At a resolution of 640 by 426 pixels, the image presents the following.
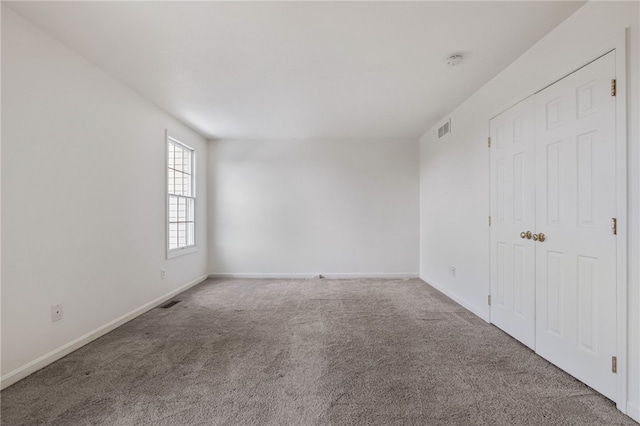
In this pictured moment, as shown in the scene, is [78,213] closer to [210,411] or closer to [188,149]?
[210,411]

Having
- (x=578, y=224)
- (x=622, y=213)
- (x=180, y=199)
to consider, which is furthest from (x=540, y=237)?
(x=180, y=199)

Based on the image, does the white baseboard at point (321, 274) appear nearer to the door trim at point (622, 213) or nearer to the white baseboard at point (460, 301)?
the white baseboard at point (460, 301)

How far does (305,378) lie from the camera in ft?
6.64

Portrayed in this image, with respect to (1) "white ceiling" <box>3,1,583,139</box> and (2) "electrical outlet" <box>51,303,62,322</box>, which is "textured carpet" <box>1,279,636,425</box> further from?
(1) "white ceiling" <box>3,1,583,139</box>

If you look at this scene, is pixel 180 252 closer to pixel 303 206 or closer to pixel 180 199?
pixel 180 199

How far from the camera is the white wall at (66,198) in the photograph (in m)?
1.98

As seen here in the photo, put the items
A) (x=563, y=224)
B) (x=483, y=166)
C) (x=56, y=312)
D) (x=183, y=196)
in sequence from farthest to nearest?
(x=183, y=196), (x=483, y=166), (x=56, y=312), (x=563, y=224)

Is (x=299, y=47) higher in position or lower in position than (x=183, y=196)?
higher

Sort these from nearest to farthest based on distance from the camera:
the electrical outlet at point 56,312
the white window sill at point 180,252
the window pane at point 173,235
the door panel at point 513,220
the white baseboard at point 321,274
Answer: the electrical outlet at point 56,312 → the door panel at point 513,220 → the white window sill at point 180,252 → the window pane at point 173,235 → the white baseboard at point 321,274

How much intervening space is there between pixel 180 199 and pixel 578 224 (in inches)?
193

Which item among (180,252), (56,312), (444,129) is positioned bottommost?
(56,312)

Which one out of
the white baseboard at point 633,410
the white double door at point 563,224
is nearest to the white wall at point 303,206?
the white double door at point 563,224

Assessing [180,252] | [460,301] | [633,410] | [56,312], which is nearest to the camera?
[633,410]

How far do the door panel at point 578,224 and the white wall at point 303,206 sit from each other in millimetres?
3087
